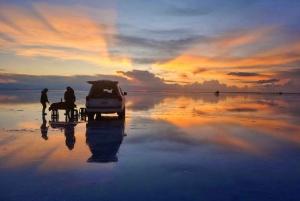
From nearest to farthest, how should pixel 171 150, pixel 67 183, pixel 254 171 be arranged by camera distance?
pixel 67 183 → pixel 254 171 → pixel 171 150

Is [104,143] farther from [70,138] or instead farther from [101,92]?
[101,92]

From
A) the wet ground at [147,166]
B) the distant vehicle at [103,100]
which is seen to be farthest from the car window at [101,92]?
the wet ground at [147,166]

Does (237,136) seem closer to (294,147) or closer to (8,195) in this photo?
(294,147)

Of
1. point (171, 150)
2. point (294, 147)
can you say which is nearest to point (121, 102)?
point (171, 150)

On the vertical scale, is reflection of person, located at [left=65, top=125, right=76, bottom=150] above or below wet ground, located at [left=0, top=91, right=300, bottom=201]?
below

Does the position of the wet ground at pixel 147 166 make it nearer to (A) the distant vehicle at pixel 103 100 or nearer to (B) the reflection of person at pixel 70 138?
(B) the reflection of person at pixel 70 138

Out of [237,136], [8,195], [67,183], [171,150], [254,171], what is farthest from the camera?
[237,136]

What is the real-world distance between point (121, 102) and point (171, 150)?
8401 millimetres

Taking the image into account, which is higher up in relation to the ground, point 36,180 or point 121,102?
point 121,102

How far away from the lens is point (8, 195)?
5027 mm

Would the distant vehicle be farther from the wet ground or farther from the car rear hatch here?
the wet ground

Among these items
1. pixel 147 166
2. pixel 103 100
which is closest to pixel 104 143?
pixel 147 166

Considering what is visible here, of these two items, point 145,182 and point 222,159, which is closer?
point 145,182

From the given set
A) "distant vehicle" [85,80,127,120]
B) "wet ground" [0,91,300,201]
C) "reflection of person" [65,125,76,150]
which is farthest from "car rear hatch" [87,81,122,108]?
"wet ground" [0,91,300,201]
